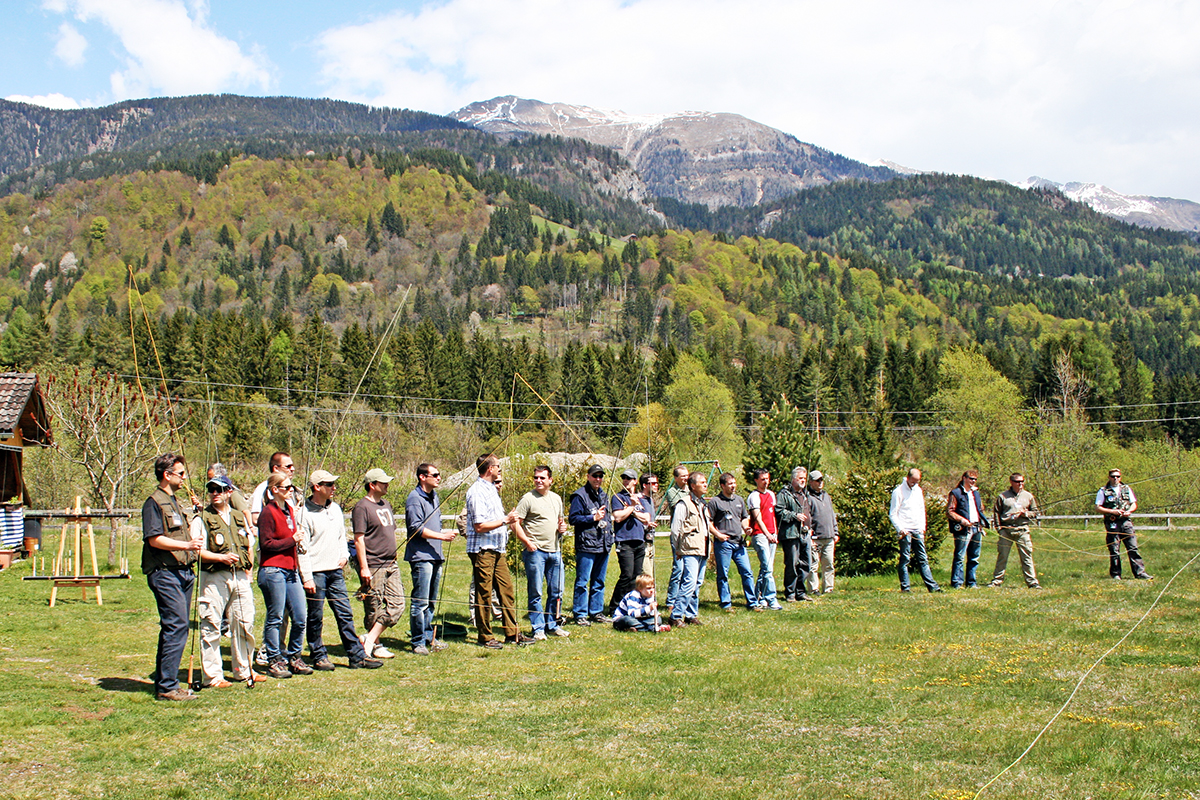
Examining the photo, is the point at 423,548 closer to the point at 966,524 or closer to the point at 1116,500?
the point at 966,524

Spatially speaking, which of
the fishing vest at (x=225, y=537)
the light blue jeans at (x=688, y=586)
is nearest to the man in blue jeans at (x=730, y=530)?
the light blue jeans at (x=688, y=586)

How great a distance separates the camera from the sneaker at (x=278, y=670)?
788cm

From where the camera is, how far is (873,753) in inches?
221

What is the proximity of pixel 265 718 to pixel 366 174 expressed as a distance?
583ft

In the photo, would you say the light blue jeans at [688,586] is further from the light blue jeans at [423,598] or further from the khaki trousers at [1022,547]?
the khaki trousers at [1022,547]

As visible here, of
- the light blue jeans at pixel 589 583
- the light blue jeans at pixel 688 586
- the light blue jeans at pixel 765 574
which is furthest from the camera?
the light blue jeans at pixel 765 574

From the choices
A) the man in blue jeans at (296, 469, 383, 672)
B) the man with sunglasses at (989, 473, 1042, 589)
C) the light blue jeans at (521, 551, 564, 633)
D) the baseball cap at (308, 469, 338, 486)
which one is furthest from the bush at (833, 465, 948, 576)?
the baseball cap at (308, 469, 338, 486)

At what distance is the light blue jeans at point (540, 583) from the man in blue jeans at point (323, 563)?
2.08m

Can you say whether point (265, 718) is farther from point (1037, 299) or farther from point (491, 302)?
point (1037, 299)

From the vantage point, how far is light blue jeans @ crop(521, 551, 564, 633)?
9852 millimetres

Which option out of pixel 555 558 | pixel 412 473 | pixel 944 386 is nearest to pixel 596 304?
pixel 944 386

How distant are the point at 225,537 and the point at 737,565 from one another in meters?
6.48

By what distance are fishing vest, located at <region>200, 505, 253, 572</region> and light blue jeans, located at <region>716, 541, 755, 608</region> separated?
5.92m

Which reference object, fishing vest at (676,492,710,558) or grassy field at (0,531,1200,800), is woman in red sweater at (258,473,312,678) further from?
fishing vest at (676,492,710,558)
